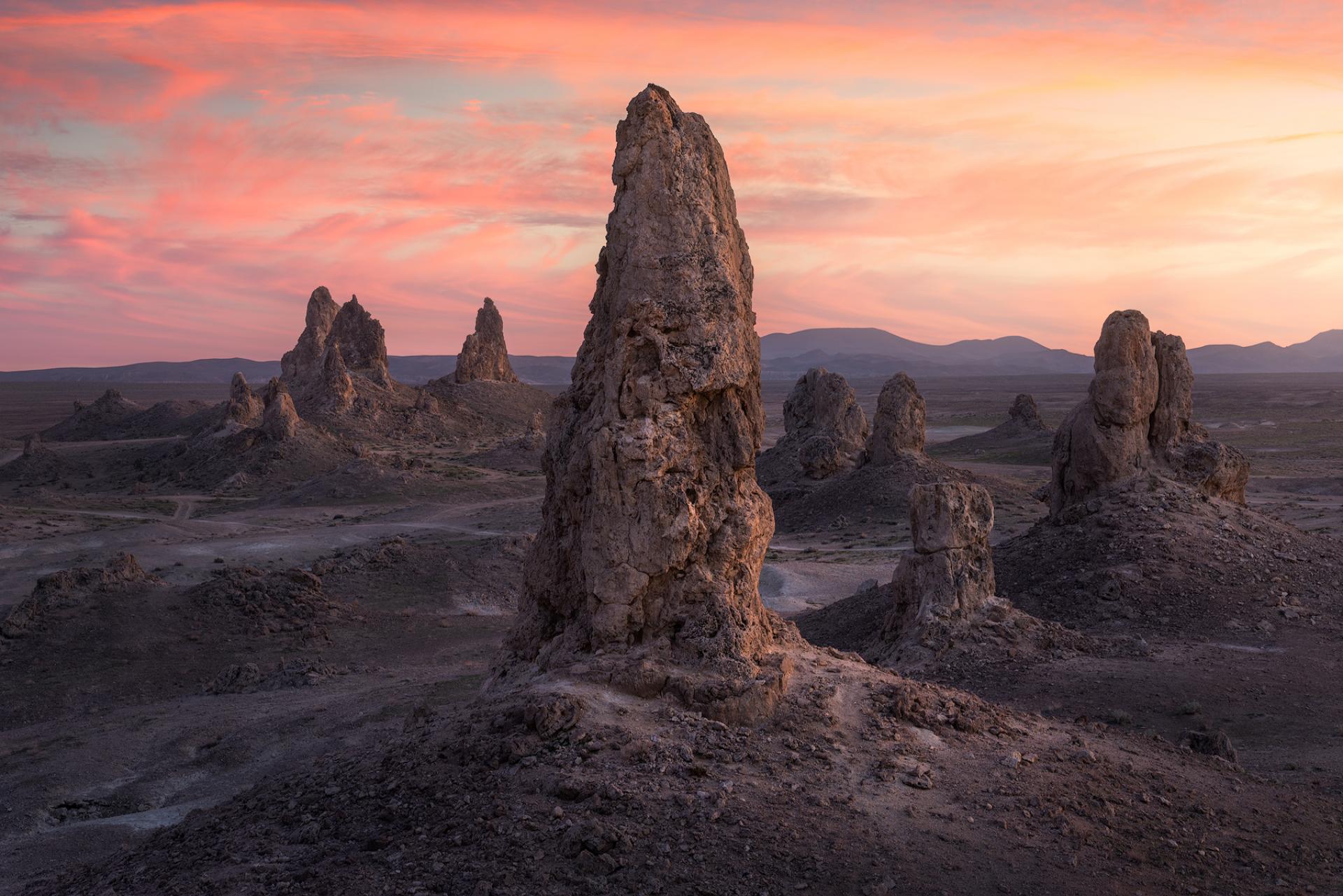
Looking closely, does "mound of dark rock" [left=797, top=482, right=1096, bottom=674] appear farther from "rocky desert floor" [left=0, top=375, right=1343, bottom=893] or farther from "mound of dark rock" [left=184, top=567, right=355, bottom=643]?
"mound of dark rock" [left=184, top=567, right=355, bottom=643]

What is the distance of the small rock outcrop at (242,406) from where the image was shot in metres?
60.9

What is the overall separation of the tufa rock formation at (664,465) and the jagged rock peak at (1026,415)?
59.0 m

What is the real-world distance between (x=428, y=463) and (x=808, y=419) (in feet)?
78.9

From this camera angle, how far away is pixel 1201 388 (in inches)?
6058

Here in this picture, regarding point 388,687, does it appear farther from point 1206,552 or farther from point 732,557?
point 1206,552

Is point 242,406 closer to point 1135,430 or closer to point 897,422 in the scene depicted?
point 897,422

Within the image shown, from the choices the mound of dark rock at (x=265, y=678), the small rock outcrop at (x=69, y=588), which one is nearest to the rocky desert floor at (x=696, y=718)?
the mound of dark rock at (x=265, y=678)

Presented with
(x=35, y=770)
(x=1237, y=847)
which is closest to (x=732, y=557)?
(x=1237, y=847)

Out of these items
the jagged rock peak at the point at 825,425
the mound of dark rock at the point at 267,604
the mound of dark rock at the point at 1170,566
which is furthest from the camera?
the jagged rock peak at the point at 825,425

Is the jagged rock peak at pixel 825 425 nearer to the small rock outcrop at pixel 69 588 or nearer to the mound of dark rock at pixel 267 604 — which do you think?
the mound of dark rock at pixel 267 604

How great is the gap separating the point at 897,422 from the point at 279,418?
116 feet

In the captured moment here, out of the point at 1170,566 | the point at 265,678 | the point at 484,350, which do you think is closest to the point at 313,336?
the point at 484,350

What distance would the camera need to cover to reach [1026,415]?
6794cm

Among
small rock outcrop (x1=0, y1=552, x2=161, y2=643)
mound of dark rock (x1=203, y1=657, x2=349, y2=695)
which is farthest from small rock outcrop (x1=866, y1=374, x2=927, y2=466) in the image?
small rock outcrop (x1=0, y1=552, x2=161, y2=643)
